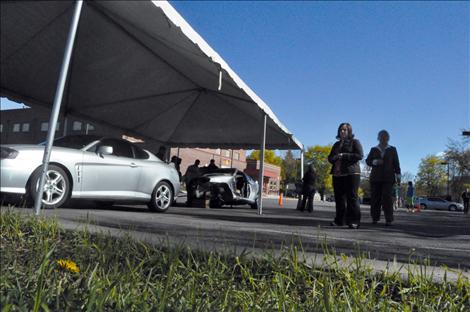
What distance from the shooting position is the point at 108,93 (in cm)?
1027

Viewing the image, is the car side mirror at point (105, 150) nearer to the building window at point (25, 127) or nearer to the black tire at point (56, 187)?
the black tire at point (56, 187)

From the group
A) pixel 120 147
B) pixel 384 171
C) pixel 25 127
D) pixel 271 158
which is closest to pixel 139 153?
pixel 120 147

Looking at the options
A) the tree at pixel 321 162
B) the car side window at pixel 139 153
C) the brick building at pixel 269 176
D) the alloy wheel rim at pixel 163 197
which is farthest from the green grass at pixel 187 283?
the tree at pixel 321 162

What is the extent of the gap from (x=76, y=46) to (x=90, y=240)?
631 centimetres

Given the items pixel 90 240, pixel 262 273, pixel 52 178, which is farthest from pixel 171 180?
pixel 262 273

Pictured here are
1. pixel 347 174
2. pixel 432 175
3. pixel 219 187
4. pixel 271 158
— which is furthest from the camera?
pixel 271 158

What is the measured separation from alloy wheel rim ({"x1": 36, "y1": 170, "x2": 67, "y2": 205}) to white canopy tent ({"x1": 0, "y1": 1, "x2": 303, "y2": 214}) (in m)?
1.29

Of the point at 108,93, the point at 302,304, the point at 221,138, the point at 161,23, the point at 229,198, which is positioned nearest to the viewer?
the point at 302,304

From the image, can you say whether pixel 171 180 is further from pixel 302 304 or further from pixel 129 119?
pixel 302 304

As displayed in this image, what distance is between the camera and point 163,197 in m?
8.11

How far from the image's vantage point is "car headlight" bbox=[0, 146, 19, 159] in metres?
5.68

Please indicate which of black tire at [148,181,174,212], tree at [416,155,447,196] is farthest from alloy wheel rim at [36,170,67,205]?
tree at [416,155,447,196]

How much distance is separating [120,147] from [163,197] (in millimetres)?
1358

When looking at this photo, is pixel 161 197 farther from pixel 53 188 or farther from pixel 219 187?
pixel 219 187
